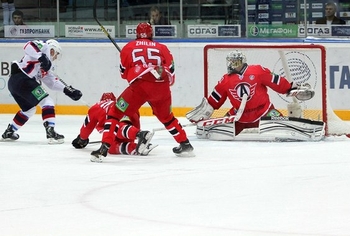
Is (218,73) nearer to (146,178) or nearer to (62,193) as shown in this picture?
(146,178)

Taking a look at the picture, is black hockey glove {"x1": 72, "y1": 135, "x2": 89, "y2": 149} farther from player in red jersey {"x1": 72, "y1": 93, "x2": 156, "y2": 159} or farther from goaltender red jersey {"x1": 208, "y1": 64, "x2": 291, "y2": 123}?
goaltender red jersey {"x1": 208, "y1": 64, "x2": 291, "y2": 123}

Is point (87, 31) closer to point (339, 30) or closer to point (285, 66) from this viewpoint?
point (339, 30)

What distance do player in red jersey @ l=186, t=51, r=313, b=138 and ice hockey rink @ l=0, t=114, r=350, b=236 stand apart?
269mm

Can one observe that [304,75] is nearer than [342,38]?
Yes

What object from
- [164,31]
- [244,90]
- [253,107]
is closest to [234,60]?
[244,90]

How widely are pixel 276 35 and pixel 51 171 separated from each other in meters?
4.37

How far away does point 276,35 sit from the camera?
10633 millimetres

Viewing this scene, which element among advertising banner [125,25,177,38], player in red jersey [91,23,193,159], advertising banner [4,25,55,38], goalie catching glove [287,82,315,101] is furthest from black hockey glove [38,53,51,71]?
advertising banner [4,25,55,38]

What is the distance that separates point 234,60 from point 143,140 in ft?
4.45

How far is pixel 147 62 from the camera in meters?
7.42

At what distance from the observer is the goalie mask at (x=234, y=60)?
28.1ft

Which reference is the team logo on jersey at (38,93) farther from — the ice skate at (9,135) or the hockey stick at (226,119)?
the hockey stick at (226,119)

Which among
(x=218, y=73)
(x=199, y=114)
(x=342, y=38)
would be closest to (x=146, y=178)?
(x=199, y=114)

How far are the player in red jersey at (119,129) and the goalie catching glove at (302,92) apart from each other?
1.40 meters
